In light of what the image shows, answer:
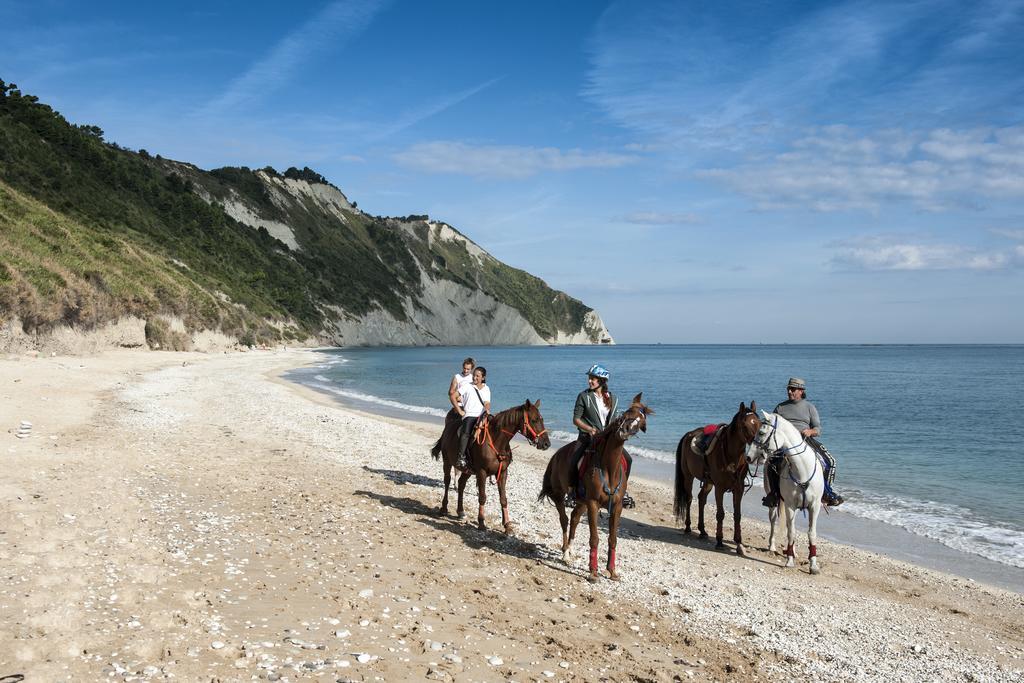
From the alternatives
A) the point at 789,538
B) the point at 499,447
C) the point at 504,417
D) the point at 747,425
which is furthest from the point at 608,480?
the point at 789,538

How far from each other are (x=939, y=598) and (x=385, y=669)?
7.81 metres

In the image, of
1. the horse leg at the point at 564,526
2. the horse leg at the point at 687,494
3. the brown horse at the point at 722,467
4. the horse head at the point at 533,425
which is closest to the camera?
the horse leg at the point at 564,526

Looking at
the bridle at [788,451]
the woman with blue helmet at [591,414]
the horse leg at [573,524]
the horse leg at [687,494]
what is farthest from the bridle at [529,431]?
the horse leg at [687,494]

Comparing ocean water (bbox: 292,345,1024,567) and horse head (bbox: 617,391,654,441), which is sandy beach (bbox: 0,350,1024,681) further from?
ocean water (bbox: 292,345,1024,567)

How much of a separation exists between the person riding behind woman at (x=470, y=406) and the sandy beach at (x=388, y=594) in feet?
4.34

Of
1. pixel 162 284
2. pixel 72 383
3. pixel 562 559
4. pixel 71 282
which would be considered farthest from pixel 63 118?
pixel 562 559

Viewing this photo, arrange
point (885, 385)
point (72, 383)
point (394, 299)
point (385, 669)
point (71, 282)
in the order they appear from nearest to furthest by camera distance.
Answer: point (385, 669)
point (72, 383)
point (71, 282)
point (885, 385)
point (394, 299)

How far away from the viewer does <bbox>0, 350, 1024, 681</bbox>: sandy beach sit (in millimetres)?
5645

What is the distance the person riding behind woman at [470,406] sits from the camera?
1094 centimetres

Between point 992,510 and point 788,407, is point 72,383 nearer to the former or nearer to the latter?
point 788,407

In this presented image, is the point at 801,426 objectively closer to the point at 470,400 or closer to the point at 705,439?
the point at 705,439

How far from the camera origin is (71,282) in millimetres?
35594

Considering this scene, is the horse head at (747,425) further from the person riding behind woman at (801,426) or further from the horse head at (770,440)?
the person riding behind woman at (801,426)

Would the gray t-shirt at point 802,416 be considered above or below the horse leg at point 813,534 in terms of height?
above
